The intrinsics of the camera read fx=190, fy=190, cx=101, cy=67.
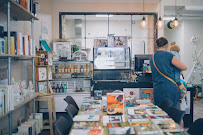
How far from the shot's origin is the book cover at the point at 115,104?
2.28 meters

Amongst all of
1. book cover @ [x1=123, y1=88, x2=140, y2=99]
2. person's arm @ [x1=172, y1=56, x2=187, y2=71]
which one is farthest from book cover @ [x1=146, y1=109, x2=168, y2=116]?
book cover @ [x1=123, y1=88, x2=140, y2=99]

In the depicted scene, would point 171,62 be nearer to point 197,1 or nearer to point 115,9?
point 115,9

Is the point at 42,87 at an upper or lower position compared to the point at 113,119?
upper

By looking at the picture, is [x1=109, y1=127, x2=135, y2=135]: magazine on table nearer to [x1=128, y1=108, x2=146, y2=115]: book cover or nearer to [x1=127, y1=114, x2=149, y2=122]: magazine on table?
[x1=127, y1=114, x2=149, y2=122]: magazine on table

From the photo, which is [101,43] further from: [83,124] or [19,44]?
[83,124]

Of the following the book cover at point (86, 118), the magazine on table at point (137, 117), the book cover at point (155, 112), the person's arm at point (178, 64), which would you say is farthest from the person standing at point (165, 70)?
the book cover at point (86, 118)

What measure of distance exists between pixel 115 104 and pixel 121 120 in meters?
0.26

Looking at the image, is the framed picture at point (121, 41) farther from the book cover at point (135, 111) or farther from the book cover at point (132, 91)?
the book cover at point (135, 111)

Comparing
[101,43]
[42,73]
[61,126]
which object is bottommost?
[61,126]

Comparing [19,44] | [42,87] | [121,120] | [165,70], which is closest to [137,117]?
[121,120]

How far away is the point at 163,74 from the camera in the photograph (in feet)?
10.0

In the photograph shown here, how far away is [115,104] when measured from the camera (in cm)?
229

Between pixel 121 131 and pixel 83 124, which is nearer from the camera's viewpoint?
pixel 121 131

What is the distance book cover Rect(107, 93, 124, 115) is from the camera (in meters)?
2.28
